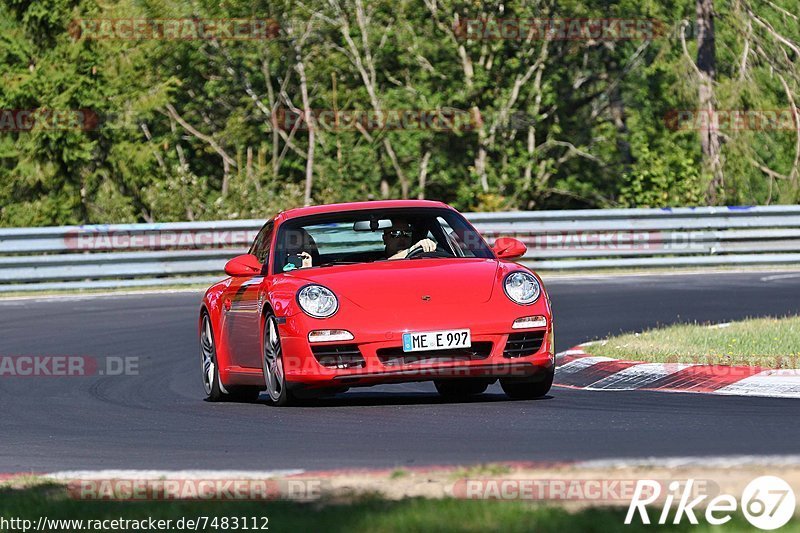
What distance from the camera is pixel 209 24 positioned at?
112 feet

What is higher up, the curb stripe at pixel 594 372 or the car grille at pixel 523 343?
the car grille at pixel 523 343

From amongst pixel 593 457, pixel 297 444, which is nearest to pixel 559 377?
pixel 297 444

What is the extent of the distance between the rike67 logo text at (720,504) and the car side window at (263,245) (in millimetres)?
5632

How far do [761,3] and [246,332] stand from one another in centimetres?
2357

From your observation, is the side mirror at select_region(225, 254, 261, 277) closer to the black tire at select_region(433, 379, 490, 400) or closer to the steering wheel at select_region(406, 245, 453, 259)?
the steering wheel at select_region(406, 245, 453, 259)

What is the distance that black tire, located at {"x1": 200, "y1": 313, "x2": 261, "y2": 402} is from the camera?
11.8 m

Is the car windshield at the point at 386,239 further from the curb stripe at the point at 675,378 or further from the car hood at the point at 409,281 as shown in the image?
the curb stripe at the point at 675,378

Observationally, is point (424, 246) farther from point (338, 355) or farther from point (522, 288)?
point (338, 355)

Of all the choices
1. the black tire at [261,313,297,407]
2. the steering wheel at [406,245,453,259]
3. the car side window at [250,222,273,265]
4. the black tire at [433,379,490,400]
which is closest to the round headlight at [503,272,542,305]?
the steering wheel at [406,245,453,259]

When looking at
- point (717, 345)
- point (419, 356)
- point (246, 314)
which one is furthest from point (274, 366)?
point (717, 345)

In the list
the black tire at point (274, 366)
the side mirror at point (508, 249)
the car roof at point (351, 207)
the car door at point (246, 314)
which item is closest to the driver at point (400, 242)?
the car roof at point (351, 207)

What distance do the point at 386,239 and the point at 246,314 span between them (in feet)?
3.54

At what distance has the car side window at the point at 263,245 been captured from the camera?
11.4 m

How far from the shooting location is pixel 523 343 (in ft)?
32.8
